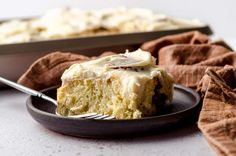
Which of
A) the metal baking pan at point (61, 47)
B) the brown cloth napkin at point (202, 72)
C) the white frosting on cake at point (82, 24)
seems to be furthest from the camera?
the white frosting on cake at point (82, 24)

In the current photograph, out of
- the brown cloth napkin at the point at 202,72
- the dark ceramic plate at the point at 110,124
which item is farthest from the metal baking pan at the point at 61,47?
the dark ceramic plate at the point at 110,124

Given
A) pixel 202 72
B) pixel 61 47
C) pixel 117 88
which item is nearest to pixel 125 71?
pixel 117 88

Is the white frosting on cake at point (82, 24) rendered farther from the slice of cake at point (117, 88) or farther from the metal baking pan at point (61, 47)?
the slice of cake at point (117, 88)

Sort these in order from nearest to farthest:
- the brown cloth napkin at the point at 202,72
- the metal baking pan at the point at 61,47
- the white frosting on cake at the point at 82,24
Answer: the brown cloth napkin at the point at 202,72 < the metal baking pan at the point at 61,47 < the white frosting on cake at the point at 82,24

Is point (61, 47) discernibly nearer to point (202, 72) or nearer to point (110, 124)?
point (202, 72)

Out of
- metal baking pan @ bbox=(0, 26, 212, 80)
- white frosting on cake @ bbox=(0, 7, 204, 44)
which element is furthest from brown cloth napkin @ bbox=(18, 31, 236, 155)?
white frosting on cake @ bbox=(0, 7, 204, 44)

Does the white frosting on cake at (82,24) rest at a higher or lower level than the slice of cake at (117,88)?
lower

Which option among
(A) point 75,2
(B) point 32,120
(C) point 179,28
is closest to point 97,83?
(B) point 32,120
